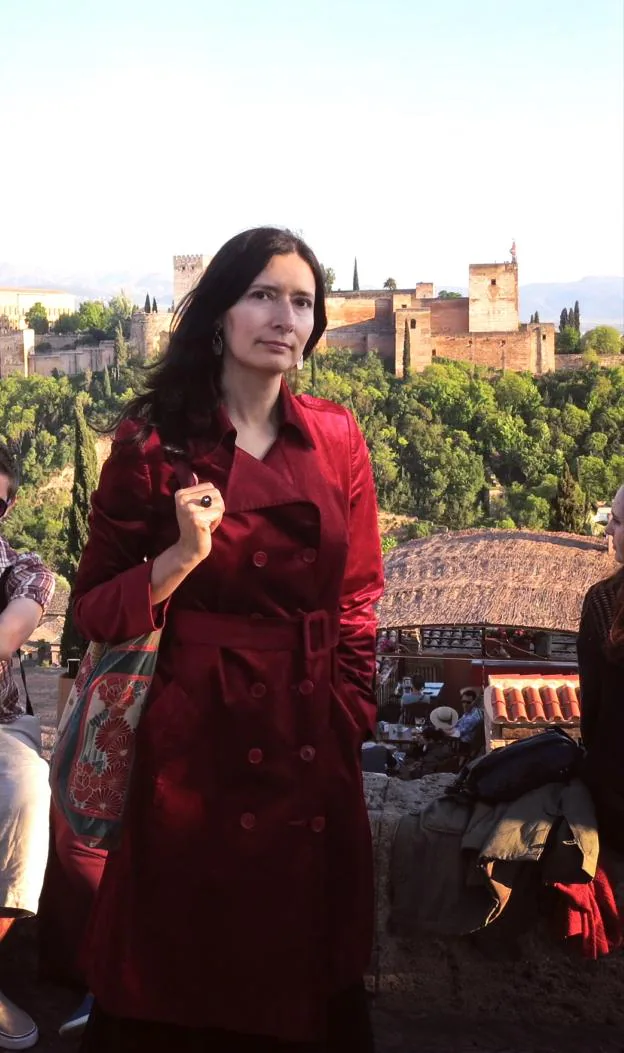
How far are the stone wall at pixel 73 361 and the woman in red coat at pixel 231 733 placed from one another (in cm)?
5150

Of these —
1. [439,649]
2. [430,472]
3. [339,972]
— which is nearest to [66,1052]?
[339,972]

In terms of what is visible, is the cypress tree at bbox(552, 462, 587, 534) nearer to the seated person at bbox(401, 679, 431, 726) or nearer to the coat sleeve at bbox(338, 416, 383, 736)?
the seated person at bbox(401, 679, 431, 726)

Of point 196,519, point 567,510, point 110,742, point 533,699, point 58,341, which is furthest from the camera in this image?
point 58,341

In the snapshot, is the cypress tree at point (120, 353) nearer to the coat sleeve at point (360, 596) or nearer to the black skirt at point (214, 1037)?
the coat sleeve at point (360, 596)

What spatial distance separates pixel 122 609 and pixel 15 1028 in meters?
1.01

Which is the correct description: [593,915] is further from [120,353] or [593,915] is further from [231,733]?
[120,353]

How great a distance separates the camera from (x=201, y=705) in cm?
157

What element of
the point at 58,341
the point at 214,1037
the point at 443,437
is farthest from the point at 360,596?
the point at 58,341

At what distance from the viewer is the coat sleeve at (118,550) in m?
1.57

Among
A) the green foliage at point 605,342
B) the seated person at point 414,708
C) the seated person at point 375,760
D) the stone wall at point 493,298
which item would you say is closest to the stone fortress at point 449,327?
the stone wall at point 493,298

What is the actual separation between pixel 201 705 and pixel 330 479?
0.37 metres

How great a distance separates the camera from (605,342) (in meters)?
47.8

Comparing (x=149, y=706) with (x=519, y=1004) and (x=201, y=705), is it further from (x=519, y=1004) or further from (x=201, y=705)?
(x=519, y=1004)

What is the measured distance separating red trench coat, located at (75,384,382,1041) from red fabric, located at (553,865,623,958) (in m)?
0.56
